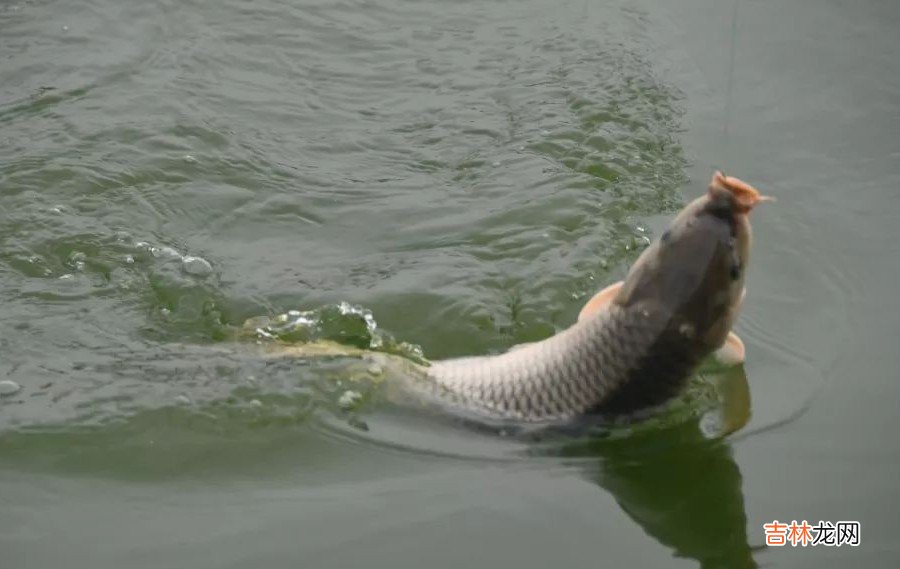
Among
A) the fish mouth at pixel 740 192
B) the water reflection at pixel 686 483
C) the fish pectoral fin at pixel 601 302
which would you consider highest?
the fish mouth at pixel 740 192

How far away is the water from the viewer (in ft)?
17.0

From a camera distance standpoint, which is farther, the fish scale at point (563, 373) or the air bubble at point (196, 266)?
the air bubble at point (196, 266)

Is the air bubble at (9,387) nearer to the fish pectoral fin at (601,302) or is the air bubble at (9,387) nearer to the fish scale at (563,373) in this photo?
the fish scale at (563,373)

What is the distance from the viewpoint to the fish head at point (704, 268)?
5195 mm

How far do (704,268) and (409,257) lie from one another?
2.20 m

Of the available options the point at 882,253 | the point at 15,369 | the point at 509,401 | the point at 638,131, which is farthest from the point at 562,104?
the point at 15,369

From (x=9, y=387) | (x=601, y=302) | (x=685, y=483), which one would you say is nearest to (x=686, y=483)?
(x=685, y=483)

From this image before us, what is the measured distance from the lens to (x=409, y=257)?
707 cm

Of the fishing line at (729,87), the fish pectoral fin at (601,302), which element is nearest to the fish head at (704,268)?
the fish pectoral fin at (601,302)

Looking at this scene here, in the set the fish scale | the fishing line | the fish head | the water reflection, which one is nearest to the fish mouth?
the fish head

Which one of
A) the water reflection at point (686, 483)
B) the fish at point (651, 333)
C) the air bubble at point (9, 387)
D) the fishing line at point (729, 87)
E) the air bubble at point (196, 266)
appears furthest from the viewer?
the fishing line at point (729, 87)

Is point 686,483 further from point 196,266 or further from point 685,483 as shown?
point 196,266

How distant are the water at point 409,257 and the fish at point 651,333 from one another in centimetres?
21

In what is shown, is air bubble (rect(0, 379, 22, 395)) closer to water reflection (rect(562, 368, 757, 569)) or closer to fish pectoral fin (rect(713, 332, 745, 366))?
water reflection (rect(562, 368, 757, 569))
